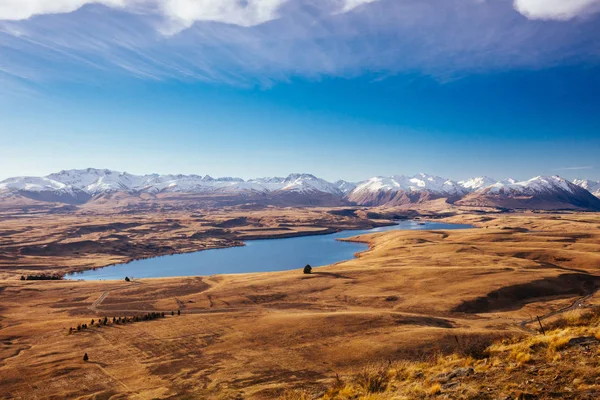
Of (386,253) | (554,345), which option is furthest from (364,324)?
(386,253)

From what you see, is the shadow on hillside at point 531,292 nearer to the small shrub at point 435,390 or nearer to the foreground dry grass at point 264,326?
the foreground dry grass at point 264,326

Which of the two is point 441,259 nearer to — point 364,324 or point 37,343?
point 364,324

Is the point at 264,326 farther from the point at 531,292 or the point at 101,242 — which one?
the point at 101,242

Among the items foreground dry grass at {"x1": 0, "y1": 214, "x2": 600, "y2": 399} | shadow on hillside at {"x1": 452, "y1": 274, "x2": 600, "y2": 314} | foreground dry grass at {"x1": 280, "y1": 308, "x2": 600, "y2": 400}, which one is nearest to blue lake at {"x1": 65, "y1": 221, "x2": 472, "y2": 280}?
foreground dry grass at {"x1": 0, "y1": 214, "x2": 600, "y2": 399}

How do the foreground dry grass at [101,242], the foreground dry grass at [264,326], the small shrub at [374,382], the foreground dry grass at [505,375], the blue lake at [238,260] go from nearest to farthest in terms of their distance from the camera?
the foreground dry grass at [505,375] < the small shrub at [374,382] < the foreground dry grass at [264,326] < the blue lake at [238,260] < the foreground dry grass at [101,242]

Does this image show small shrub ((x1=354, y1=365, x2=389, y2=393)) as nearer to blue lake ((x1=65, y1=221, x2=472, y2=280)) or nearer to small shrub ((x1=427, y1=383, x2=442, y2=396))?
small shrub ((x1=427, y1=383, x2=442, y2=396))

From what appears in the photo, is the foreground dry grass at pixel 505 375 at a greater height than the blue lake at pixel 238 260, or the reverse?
the foreground dry grass at pixel 505 375

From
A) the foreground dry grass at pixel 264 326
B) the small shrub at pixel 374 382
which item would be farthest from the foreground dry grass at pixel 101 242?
the small shrub at pixel 374 382

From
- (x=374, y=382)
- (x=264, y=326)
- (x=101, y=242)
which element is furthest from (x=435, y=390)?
(x=101, y=242)
